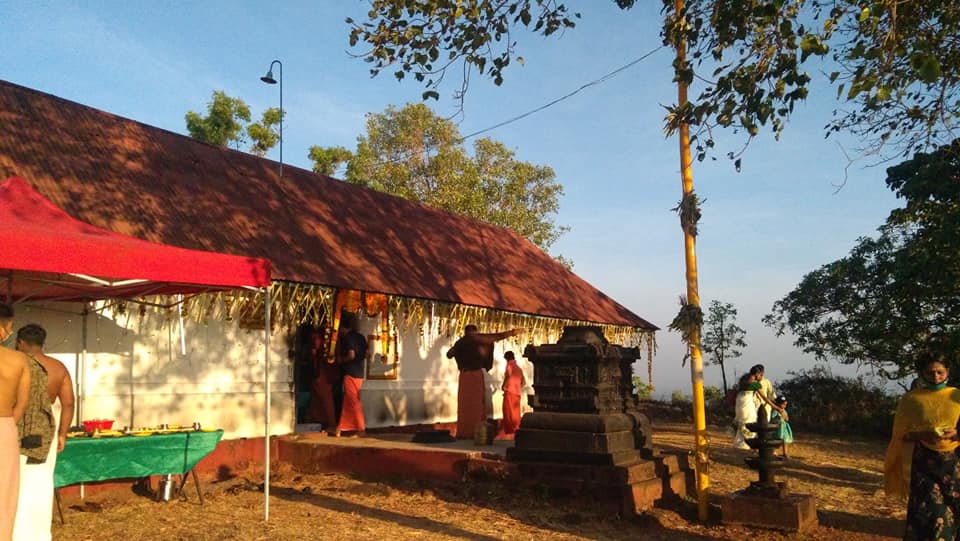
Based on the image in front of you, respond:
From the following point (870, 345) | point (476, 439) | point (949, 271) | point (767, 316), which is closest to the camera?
point (476, 439)

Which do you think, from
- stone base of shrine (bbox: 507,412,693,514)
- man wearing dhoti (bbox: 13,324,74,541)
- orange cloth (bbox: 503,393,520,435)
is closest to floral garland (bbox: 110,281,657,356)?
orange cloth (bbox: 503,393,520,435)

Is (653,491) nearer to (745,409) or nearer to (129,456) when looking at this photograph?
(745,409)

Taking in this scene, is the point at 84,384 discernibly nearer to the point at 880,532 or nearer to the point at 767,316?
the point at 880,532

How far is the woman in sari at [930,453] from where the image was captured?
5.66 metres

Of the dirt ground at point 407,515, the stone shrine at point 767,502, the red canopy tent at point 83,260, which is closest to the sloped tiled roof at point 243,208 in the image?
the red canopy tent at point 83,260

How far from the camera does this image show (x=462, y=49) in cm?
816

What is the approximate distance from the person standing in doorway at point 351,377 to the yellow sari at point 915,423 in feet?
23.0

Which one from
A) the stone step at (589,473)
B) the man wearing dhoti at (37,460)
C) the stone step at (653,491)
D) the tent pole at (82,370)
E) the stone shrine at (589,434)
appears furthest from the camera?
the tent pole at (82,370)

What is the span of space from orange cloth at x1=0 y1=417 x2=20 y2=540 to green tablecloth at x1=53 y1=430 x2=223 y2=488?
7.89 ft

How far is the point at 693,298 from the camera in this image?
763cm

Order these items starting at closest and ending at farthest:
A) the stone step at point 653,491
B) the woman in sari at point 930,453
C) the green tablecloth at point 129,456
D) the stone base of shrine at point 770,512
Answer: the woman in sari at point 930,453 → the green tablecloth at point 129,456 → the stone base of shrine at point 770,512 → the stone step at point 653,491

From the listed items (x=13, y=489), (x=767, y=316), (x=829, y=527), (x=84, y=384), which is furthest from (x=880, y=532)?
(x=767, y=316)

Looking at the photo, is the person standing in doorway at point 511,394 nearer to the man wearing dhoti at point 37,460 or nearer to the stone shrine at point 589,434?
the stone shrine at point 589,434

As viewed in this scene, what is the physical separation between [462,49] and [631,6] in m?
1.90
